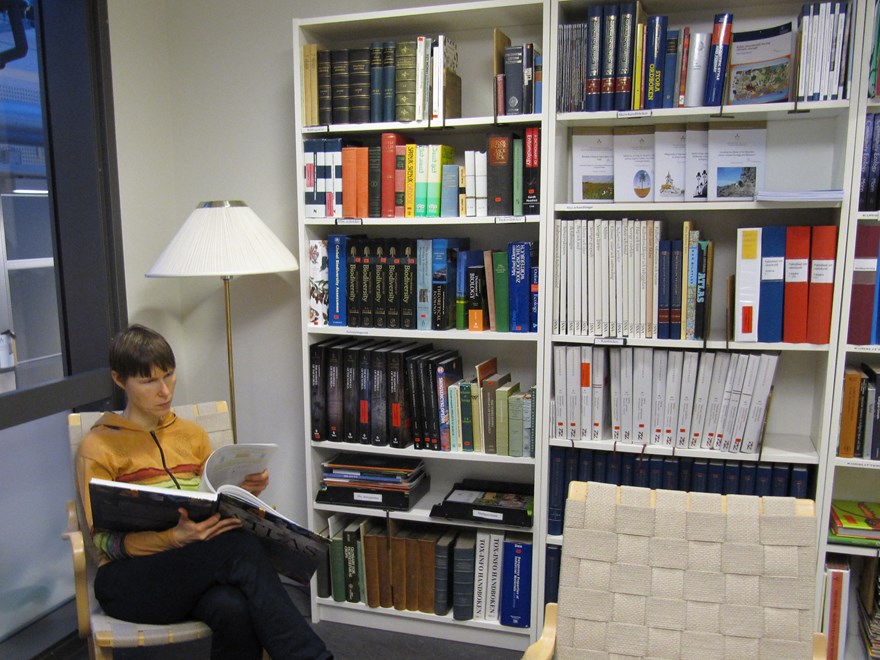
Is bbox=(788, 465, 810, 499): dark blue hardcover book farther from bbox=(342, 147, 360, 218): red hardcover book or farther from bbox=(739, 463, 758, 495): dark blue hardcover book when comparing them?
bbox=(342, 147, 360, 218): red hardcover book

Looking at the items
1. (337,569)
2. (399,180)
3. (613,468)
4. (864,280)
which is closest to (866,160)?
(864,280)

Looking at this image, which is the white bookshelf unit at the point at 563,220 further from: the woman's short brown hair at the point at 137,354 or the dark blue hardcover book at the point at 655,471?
the woman's short brown hair at the point at 137,354

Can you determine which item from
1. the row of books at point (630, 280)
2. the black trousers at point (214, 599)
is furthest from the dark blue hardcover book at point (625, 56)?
the black trousers at point (214, 599)

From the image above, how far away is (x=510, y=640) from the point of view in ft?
8.40

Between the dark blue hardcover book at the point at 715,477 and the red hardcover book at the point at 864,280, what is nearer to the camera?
the red hardcover book at the point at 864,280

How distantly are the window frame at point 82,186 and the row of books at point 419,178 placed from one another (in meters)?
0.77

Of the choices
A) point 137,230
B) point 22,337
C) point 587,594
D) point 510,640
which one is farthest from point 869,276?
point 22,337

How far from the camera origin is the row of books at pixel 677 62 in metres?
2.10

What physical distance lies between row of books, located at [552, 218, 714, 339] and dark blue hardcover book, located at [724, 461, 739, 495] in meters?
0.44

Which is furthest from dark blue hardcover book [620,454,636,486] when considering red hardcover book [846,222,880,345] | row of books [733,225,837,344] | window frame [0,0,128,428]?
window frame [0,0,128,428]

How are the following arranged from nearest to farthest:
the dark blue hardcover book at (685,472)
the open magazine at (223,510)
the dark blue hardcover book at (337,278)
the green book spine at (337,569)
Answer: the open magazine at (223,510) → the dark blue hardcover book at (685,472) → the dark blue hardcover book at (337,278) → the green book spine at (337,569)

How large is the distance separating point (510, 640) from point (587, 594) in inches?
45.2

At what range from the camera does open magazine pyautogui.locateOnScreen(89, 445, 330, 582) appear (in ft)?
5.85

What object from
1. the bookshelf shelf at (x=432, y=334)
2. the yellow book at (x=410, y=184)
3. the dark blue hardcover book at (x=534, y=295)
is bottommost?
the bookshelf shelf at (x=432, y=334)
